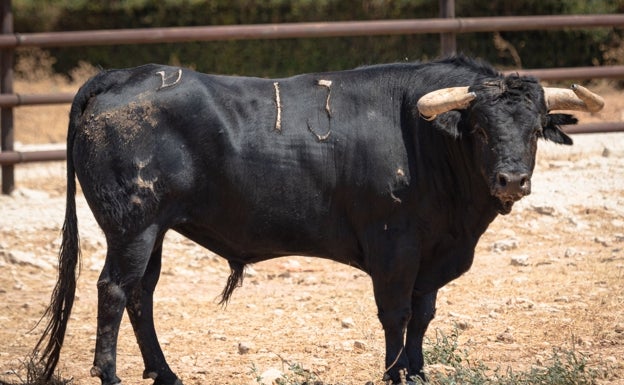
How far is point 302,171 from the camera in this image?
5.80m

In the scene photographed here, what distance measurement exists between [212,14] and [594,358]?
13.4 meters

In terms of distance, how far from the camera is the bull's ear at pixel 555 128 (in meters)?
5.84

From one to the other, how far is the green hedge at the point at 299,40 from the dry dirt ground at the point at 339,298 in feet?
18.3

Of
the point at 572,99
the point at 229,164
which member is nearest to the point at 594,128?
the point at 572,99

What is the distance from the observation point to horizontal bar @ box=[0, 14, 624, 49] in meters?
10.3

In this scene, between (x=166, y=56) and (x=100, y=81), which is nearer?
(x=100, y=81)

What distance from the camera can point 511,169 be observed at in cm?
536

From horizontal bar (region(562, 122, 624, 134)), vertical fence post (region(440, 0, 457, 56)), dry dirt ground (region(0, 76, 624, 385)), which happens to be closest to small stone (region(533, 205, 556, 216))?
dry dirt ground (region(0, 76, 624, 385))

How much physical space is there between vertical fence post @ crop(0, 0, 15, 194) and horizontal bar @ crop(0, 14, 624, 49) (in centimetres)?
14

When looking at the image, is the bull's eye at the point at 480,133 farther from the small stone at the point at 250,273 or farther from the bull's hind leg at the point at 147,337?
the small stone at the point at 250,273

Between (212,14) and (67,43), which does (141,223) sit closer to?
(67,43)

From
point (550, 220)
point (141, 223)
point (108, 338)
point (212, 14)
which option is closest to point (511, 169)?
point (141, 223)

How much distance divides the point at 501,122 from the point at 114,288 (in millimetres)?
2266

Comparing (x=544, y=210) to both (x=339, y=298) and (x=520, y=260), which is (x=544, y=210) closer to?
(x=520, y=260)
